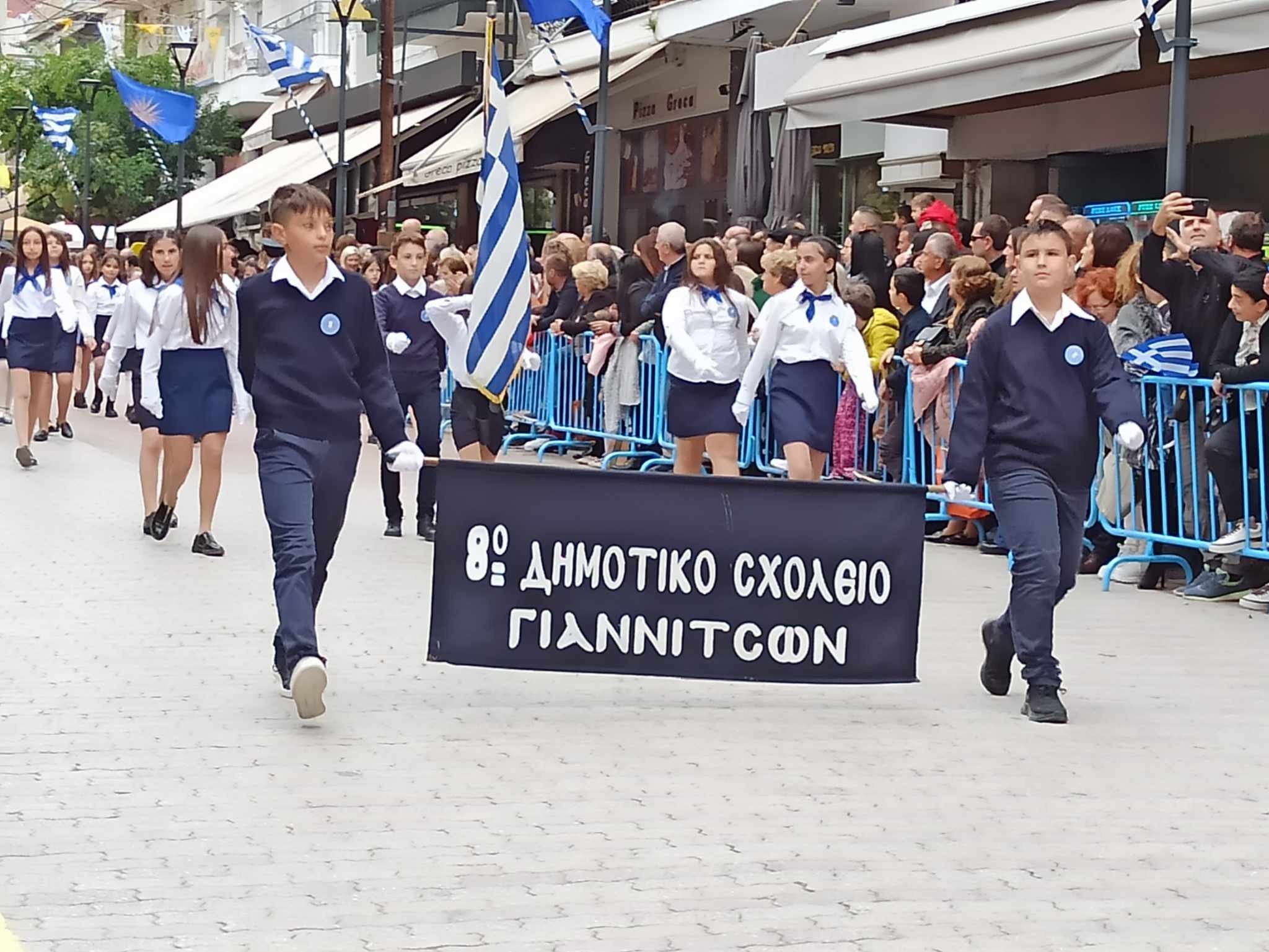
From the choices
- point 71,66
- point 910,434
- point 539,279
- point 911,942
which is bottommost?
point 911,942

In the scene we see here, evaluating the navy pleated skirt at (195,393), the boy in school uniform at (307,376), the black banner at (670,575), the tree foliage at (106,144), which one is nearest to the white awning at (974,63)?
the navy pleated skirt at (195,393)

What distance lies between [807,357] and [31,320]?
329 inches

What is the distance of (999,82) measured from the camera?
14336 mm

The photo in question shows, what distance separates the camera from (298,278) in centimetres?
763

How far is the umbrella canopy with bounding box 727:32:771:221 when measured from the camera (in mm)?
22297

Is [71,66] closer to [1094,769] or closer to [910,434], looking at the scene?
[910,434]

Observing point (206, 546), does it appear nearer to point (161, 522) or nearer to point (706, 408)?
point (161, 522)

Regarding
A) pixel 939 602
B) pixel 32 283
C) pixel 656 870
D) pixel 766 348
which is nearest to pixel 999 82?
pixel 766 348

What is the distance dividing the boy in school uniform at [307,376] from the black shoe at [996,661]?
2.31 metres

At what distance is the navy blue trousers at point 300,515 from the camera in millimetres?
7266

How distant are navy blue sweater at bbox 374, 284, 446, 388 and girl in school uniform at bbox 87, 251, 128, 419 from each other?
10.8m

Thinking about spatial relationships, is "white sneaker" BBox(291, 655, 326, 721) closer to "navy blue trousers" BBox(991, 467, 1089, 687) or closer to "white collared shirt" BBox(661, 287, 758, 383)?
"navy blue trousers" BBox(991, 467, 1089, 687)

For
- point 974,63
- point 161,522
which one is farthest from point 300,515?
point 974,63

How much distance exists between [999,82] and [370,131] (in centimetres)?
2342
